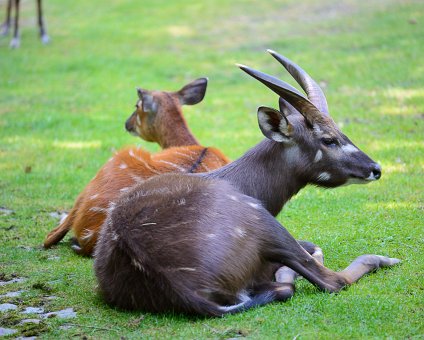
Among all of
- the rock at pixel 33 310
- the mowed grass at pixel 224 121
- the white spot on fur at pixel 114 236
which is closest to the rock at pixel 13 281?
the mowed grass at pixel 224 121

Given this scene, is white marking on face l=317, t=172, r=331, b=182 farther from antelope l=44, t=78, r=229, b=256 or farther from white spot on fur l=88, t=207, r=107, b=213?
white spot on fur l=88, t=207, r=107, b=213

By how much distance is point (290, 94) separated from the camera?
5469 mm

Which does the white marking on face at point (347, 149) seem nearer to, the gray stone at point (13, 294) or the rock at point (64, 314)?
the rock at point (64, 314)

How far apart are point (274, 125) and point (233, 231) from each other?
910 mm

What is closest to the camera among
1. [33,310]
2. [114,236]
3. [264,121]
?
[114,236]

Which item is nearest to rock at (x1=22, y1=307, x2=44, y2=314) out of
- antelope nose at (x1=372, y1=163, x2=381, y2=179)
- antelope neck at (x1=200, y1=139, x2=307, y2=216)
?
antelope neck at (x1=200, y1=139, x2=307, y2=216)

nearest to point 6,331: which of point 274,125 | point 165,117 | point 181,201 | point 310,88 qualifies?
point 181,201

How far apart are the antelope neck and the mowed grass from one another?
2.11 ft

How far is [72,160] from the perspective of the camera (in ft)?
32.9

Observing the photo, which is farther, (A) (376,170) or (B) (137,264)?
(A) (376,170)

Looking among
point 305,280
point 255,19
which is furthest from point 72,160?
point 255,19

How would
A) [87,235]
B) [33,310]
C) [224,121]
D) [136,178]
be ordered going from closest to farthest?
[33,310] < [87,235] < [136,178] < [224,121]

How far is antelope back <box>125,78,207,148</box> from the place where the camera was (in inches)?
336

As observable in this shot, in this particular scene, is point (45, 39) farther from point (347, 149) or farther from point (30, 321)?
point (30, 321)
